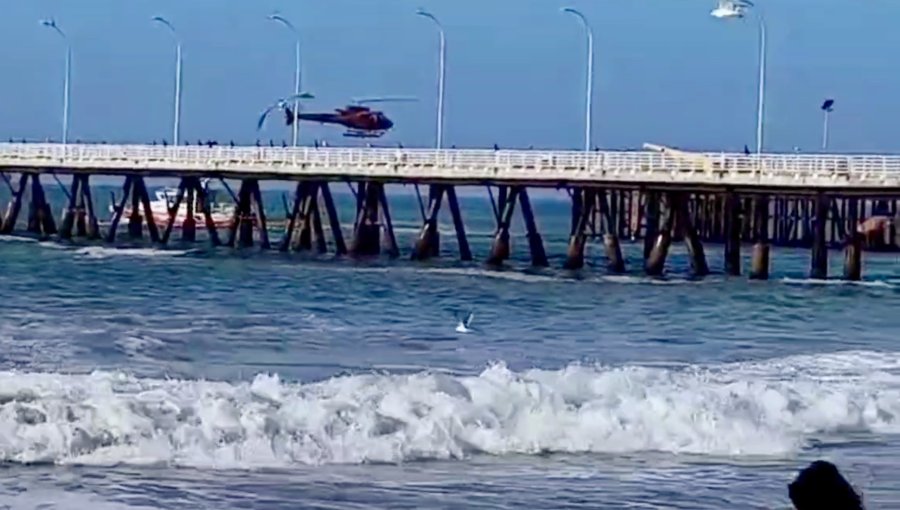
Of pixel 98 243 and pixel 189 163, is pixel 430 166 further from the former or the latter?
pixel 98 243

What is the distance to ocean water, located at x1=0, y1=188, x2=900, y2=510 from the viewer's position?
39.5 ft

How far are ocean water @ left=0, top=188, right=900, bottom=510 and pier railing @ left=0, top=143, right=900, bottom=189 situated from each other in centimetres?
1154

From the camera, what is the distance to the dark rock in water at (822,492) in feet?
16.3

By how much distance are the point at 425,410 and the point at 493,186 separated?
3388cm

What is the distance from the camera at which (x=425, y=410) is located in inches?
575

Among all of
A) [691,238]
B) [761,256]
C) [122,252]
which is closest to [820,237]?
[761,256]

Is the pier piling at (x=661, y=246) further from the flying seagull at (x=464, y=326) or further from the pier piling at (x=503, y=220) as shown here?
the flying seagull at (x=464, y=326)

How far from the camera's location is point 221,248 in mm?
58750

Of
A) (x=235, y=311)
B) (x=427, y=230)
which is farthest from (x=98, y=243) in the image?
(x=235, y=311)

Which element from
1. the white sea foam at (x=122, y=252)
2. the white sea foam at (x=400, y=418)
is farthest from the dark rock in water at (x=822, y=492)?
the white sea foam at (x=122, y=252)

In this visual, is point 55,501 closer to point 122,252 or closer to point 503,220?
point 503,220

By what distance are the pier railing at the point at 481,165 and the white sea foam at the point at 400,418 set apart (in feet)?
85.3

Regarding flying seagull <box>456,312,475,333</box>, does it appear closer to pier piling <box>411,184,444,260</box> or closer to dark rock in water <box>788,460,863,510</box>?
pier piling <box>411,184,444,260</box>

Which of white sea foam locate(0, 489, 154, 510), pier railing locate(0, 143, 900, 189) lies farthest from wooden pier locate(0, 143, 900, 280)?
white sea foam locate(0, 489, 154, 510)
